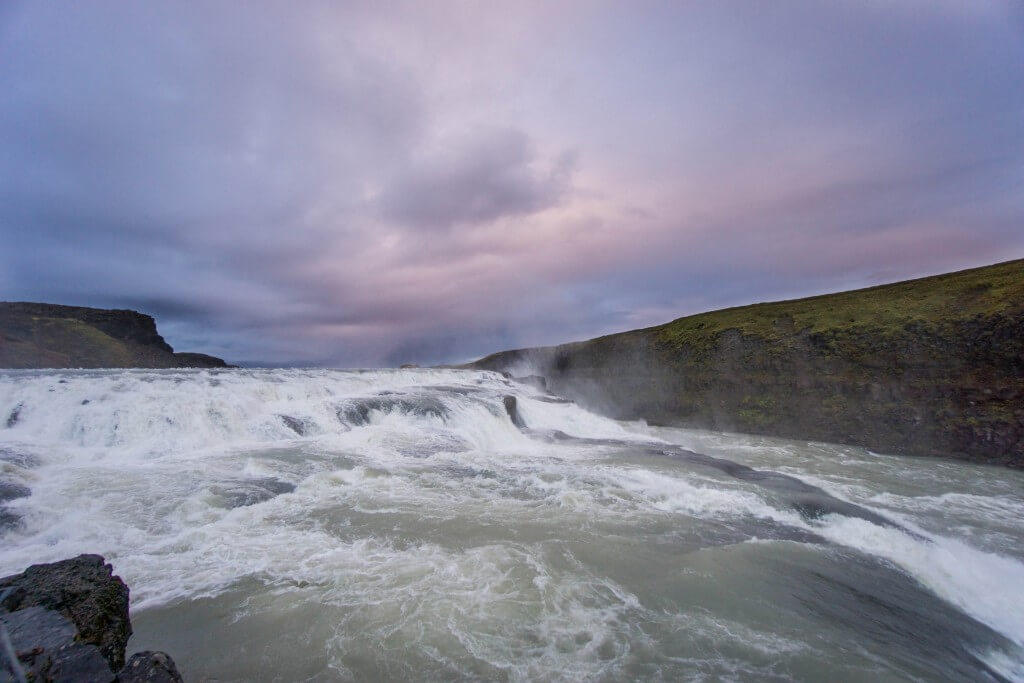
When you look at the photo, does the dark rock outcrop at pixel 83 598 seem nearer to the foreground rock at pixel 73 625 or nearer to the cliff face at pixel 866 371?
the foreground rock at pixel 73 625

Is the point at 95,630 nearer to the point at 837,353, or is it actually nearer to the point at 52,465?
the point at 52,465

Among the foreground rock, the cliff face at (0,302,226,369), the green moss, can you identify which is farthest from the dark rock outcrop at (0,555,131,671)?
the cliff face at (0,302,226,369)

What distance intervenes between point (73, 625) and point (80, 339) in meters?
80.7

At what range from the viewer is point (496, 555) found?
5949 millimetres

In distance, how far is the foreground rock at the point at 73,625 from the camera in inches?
88.9

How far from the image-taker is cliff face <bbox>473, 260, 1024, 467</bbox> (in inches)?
666

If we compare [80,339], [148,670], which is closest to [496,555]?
[148,670]

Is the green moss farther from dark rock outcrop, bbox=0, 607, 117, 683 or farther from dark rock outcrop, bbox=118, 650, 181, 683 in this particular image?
dark rock outcrop, bbox=0, 607, 117, 683

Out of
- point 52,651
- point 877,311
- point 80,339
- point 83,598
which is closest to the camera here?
point 52,651

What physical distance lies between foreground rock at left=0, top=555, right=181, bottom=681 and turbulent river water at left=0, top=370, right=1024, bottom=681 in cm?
107

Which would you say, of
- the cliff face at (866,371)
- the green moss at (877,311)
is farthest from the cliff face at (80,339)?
the green moss at (877,311)

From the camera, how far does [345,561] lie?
18.8 feet

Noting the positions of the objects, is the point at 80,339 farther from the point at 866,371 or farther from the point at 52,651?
the point at 866,371

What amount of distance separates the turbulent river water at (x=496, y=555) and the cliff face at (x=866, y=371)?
19.9ft
